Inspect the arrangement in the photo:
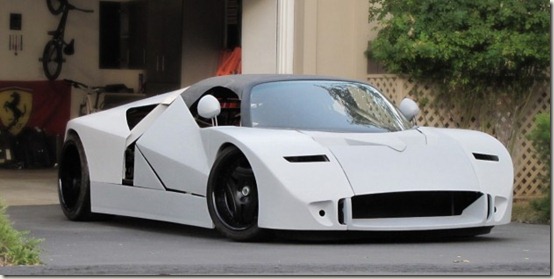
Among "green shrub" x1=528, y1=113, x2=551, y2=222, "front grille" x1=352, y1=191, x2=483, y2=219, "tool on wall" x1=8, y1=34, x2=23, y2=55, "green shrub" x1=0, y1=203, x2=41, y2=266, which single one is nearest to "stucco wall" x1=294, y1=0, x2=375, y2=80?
"green shrub" x1=528, y1=113, x2=551, y2=222

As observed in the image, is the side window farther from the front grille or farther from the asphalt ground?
the front grille

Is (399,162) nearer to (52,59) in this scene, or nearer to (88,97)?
(88,97)

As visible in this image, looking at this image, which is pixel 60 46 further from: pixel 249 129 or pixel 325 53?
pixel 249 129

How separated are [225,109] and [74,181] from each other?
1.89 meters

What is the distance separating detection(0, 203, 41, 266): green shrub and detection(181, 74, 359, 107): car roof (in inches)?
112

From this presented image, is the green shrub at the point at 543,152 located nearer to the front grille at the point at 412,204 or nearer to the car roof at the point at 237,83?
the car roof at the point at 237,83

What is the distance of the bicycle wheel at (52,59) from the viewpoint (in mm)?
20594

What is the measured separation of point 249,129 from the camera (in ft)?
31.2

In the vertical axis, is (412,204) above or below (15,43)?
below

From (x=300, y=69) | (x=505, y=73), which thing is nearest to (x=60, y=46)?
(x=300, y=69)

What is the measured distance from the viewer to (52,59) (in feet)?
67.9

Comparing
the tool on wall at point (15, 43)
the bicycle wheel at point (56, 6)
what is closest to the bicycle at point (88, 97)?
the tool on wall at point (15, 43)

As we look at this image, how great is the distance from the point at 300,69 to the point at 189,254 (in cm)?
824

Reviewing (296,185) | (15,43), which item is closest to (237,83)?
(296,185)
